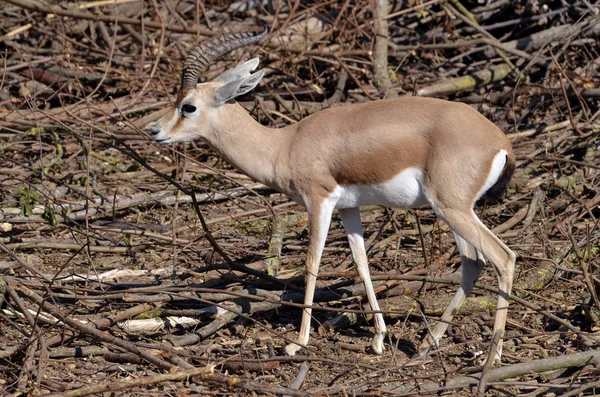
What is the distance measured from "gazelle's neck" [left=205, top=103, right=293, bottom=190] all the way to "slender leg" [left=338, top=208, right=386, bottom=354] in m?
0.57

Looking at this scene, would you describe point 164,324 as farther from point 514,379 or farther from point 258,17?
point 258,17

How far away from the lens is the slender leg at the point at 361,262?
5891 millimetres

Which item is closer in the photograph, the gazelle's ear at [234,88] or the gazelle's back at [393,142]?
the gazelle's back at [393,142]

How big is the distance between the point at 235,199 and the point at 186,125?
208 centimetres

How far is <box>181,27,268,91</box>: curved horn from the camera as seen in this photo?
6.09 metres

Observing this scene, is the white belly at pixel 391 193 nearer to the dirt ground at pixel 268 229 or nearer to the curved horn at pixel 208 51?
the dirt ground at pixel 268 229

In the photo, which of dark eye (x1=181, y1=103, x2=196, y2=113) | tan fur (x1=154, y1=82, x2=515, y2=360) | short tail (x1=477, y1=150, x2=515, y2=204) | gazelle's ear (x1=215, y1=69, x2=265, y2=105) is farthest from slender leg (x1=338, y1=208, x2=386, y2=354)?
dark eye (x1=181, y1=103, x2=196, y2=113)

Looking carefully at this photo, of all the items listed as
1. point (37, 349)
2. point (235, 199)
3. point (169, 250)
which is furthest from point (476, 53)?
point (37, 349)

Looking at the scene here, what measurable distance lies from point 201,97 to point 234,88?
257mm

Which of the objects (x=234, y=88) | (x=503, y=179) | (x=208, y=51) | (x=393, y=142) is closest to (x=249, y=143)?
(x=234, y=88)

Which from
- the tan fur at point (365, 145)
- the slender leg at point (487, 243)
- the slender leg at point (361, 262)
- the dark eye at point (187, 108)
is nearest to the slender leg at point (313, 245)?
the tan fur at point (365, 145)

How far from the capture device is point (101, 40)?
36.6 ft

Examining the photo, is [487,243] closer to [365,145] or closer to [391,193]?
[391,193]

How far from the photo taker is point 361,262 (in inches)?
241
